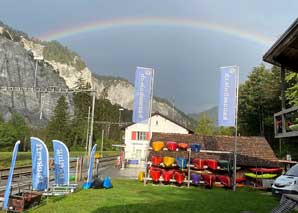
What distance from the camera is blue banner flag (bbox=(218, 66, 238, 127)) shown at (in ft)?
81.4

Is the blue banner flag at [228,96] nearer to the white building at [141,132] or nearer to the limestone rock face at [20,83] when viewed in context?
the white building at [141,132]

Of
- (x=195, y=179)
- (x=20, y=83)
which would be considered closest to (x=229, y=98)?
(x=195, y=179)

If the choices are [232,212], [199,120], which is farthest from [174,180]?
[199,120]

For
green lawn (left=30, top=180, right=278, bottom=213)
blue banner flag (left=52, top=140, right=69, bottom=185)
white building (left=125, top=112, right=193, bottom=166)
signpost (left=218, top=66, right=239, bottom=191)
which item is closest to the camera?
green lawn (left=30, top=180, right=278, bottom=213)

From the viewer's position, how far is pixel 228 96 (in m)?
25.1

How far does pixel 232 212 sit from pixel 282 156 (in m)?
33.9

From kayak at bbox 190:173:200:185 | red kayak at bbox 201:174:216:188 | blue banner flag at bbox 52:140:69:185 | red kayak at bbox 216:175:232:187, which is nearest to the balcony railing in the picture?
blue banner flag at bbox 52:140:69:185

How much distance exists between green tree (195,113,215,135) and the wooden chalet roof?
4530 cm

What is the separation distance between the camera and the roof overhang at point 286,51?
9.97 metres

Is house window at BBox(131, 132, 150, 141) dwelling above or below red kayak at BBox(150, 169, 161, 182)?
above

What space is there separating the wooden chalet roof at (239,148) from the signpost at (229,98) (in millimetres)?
4108

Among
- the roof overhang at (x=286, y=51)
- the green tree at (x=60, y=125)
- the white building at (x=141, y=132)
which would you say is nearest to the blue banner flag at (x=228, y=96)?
the roof overhang at (x=286, y=51)

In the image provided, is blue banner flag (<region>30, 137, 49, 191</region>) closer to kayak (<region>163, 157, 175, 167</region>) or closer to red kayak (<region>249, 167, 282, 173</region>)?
kayak (<region>163, 157, 175, 167</region>)

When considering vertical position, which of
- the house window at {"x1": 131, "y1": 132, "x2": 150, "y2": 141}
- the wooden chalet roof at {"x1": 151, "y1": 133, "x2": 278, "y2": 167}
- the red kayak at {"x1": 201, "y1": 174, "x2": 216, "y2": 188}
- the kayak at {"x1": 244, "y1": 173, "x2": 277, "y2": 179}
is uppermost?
the house window at {"x1": 131, "y1": 132, "x2": 150, "y2": 141}
